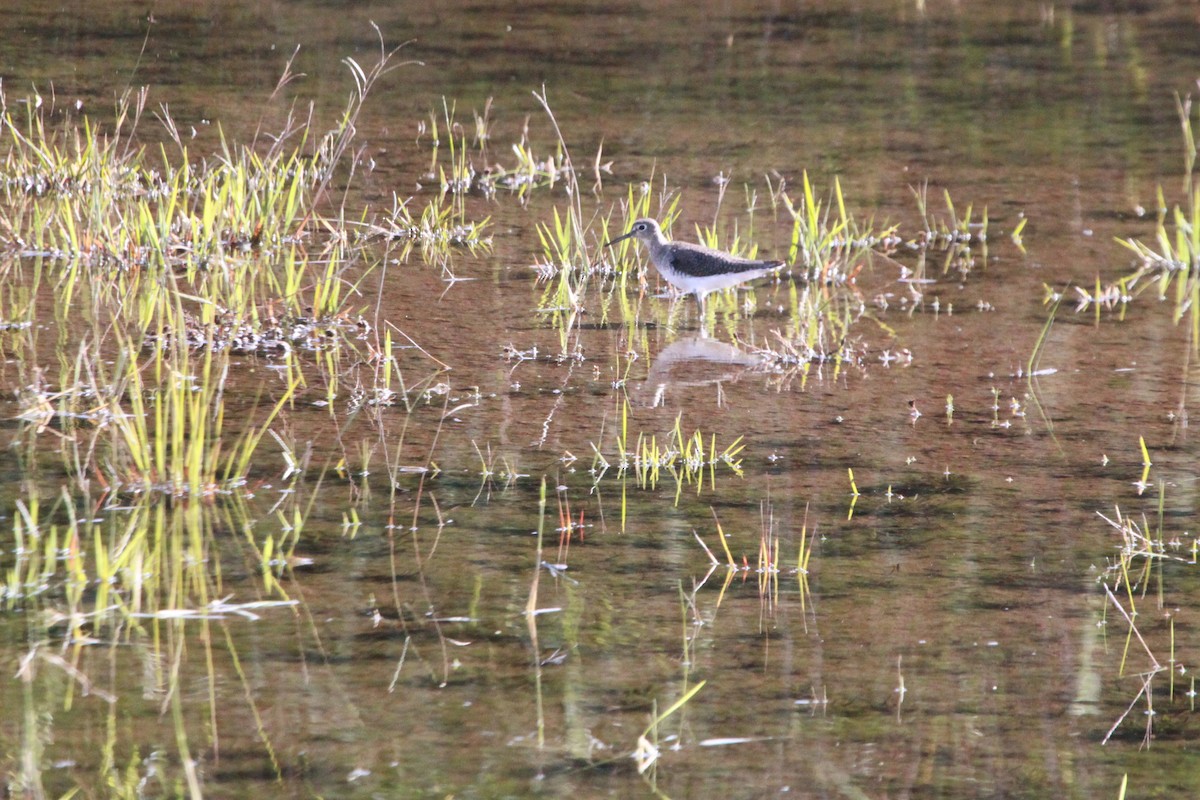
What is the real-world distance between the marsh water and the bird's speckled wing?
28 centimetres

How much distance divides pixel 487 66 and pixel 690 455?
812 centimetres

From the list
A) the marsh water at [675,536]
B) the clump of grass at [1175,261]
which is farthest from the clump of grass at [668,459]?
the clump of grass at [1175,261]

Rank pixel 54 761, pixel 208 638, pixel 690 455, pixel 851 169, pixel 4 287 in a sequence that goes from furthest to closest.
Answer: pixel 851 169
pixel 4 287
pixel 690 455
pixel 208 638
pixel 54 761

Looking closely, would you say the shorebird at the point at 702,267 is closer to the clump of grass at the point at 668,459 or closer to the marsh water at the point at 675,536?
the marsh water at the point at 675,536

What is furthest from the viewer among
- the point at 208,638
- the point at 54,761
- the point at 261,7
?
the point at 261,7

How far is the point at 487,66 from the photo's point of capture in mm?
13125

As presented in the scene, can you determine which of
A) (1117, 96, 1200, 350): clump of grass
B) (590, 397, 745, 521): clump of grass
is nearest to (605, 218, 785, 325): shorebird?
(590, 397, 745, 521): clump of grass

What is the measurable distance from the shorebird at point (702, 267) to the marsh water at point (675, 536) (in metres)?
0.24

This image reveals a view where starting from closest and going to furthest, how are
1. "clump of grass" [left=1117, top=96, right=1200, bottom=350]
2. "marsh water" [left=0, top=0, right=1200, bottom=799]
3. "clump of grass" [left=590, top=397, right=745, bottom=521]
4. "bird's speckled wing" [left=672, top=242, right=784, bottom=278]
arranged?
"marsh water" [left=0, top=0, right=1200, bottom=799] < "clump of grass" [left=590, top=397, right=745, bottom=521] < "bird's speckled wing" [left=672, top=242, right=784, bottom=278] < "clump of grass" [left=1117, top=96, right=1200, bottom=350]

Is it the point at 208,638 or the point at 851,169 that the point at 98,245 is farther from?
the point at 851,169

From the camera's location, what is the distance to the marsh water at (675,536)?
375cm

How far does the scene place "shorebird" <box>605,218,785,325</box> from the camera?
7.63 metres

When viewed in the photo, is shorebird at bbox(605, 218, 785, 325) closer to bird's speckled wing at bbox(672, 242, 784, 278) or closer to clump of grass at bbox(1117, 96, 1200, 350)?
bird's speckled wing at bbox(672, 242, 784, 278)

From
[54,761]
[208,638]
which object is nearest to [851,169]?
[208,638]
